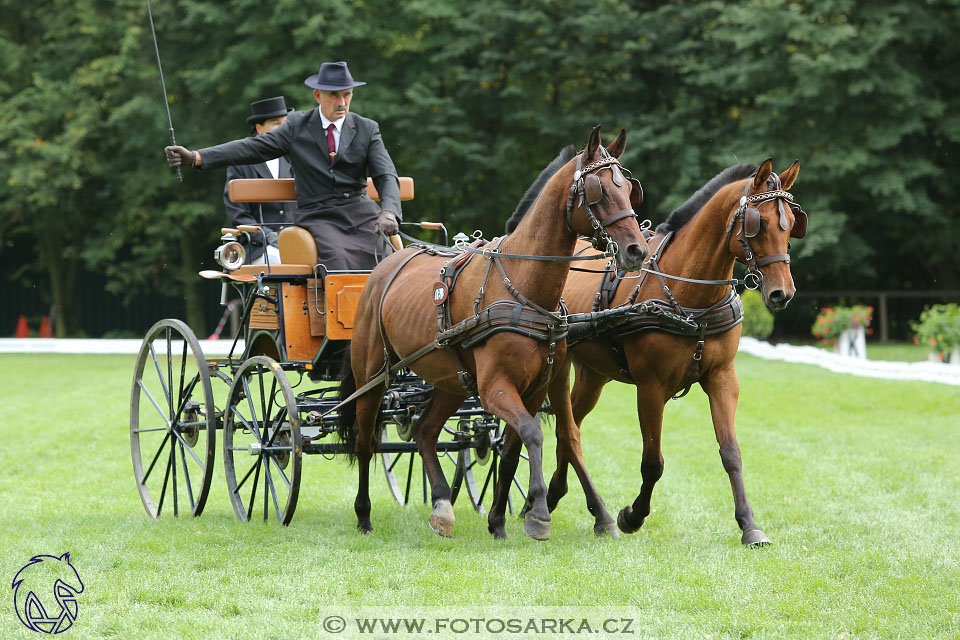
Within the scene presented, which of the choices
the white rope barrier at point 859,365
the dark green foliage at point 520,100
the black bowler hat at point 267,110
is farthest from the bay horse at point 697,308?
the dark green foliage at point 520,100

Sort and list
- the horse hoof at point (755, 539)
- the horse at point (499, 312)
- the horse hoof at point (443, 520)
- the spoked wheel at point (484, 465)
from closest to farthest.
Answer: the horse at point (499, 312), the horse hoof at point (755, 539), the horse hoof at point (443, 520), the spoked wheel at point (484, 465)

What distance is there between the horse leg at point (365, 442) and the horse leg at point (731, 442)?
190 cm

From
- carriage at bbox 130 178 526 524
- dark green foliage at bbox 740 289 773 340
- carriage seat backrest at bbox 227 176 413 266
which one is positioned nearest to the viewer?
carriage at bbox 130 178 526 524

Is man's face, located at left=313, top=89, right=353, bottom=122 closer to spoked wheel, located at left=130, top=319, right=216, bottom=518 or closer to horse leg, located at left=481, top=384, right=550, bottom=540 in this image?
spoked wheel, located at left=130, top=319, right=216, bottom=518

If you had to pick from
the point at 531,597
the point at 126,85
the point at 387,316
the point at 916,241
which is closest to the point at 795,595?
the point at 531,597

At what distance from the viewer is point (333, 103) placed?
728cm

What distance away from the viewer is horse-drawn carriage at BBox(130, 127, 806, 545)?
226 inches

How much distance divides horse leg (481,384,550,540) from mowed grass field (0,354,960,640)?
21 cm

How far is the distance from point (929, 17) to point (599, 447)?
50.7 feet

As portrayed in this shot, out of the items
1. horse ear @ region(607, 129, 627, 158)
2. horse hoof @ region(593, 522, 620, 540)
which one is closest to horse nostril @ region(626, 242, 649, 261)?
horse ear @ region(607, 129, 627, 158)

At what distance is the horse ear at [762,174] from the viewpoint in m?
5.95

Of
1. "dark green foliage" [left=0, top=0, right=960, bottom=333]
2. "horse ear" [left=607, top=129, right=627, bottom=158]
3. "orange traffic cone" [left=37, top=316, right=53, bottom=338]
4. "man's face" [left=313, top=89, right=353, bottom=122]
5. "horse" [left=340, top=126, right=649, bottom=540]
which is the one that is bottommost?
"orange traffic cone" [left=37, top=316, right=53, bottom=338]

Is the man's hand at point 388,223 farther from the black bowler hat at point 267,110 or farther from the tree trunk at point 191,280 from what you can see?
the tree trunk at point 191,280

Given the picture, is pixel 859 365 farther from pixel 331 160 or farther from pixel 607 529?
pixel 331 160
